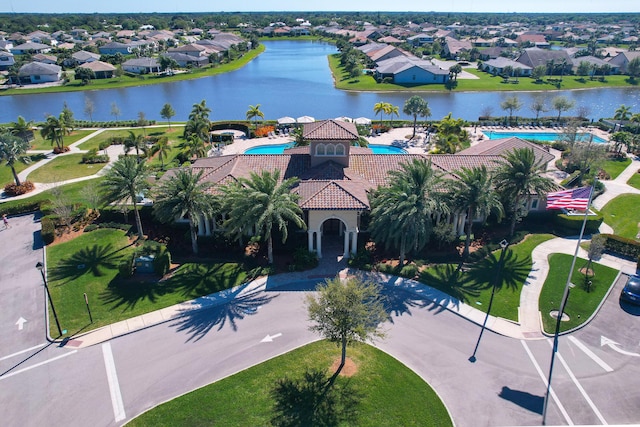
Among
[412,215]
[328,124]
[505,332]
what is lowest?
[505,332]

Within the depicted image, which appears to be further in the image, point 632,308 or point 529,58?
point 529,58

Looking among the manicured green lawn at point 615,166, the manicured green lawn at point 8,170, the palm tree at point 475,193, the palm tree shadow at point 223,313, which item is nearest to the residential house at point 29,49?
the manicured green lawn at point 8,170

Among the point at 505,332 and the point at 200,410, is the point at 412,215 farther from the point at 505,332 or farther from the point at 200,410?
the point at 200,410

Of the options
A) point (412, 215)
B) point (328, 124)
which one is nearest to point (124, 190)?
point (328, 124)

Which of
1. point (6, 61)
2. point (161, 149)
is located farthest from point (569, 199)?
point (6, 61)

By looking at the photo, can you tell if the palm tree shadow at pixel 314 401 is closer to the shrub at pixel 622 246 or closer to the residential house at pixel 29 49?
the shrub at pixel 622 246
